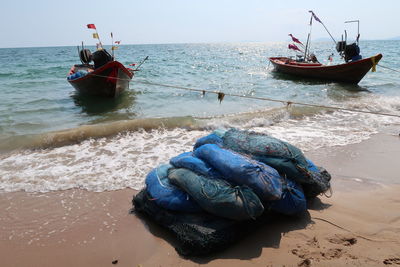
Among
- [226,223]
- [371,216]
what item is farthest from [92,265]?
[371,216]

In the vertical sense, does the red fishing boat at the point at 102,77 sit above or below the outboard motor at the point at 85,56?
below

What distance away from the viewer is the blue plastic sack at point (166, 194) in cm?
329

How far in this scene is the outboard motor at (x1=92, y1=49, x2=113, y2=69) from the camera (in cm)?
1085

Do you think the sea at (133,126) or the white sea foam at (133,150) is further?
the sea at (133,126)

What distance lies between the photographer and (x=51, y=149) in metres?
6.55

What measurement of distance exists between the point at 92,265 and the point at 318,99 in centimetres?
1186

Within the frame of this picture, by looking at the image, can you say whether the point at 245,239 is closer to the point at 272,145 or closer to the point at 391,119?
the point at 272,145

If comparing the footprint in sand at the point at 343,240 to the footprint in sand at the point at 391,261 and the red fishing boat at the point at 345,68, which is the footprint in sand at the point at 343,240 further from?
the red fishing boat at the point at 345,68

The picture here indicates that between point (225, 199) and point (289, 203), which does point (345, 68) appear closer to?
point (289, 203)

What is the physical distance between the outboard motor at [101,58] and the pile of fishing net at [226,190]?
27.1ft

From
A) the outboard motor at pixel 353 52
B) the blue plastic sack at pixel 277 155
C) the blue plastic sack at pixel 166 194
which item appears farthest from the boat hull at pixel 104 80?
the outboard motor at pixel 353 52

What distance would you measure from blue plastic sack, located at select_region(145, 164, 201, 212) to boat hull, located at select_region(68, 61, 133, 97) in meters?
7.44

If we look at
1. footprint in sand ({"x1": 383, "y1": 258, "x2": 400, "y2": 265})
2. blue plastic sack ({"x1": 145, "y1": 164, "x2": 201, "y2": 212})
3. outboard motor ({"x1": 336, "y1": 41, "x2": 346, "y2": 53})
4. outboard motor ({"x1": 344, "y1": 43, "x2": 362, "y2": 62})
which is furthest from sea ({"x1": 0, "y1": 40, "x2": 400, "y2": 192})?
footprint in sand ({"x1": 383, "y1": 258, "x2": 400, "y2": 265})

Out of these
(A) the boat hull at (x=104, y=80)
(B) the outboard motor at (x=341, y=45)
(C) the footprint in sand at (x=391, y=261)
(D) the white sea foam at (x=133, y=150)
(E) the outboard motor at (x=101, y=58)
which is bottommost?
(C) the footprint in sand at (x=391, y=261)
